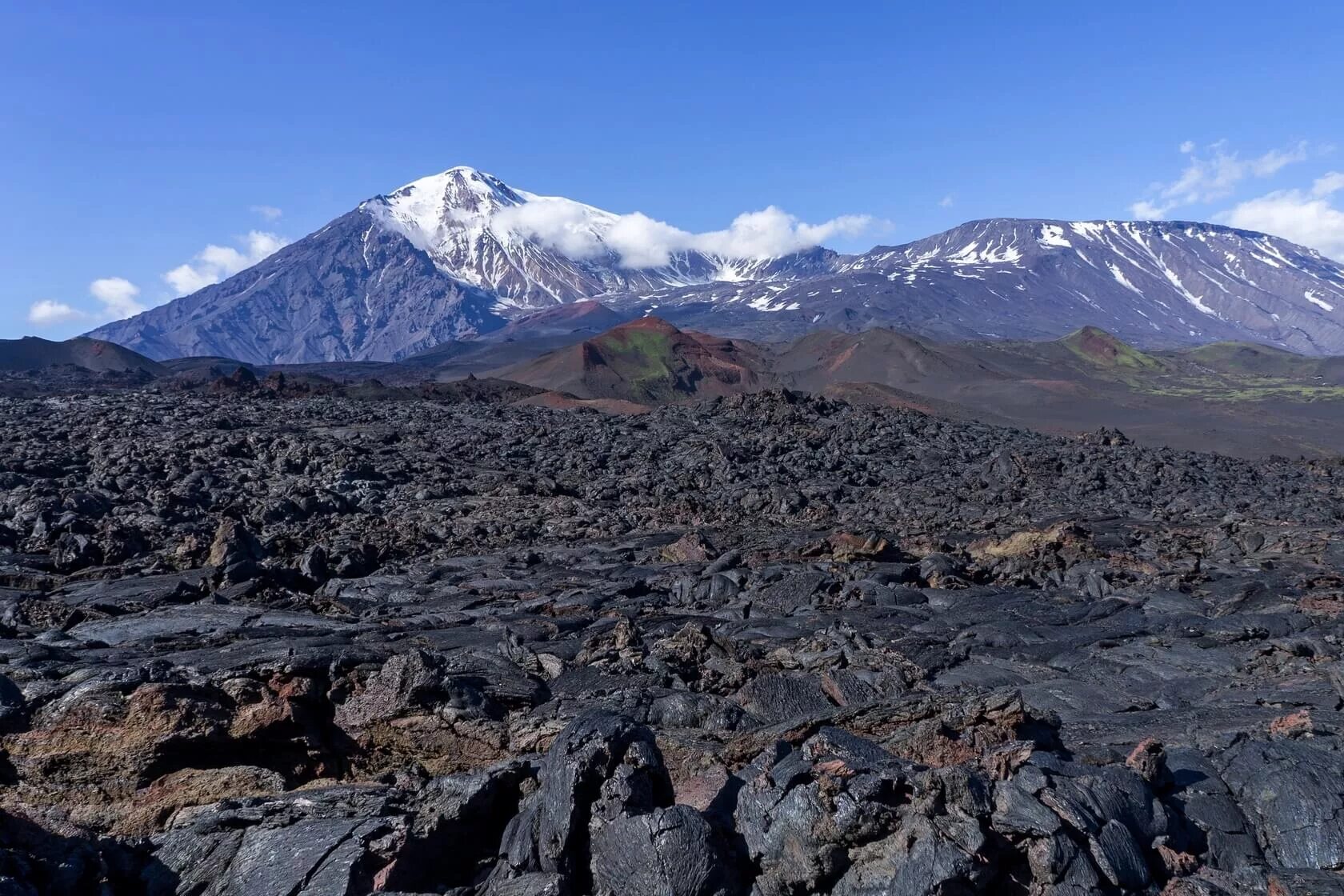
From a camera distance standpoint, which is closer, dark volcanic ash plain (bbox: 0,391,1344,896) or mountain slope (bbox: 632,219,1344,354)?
dark volcanic ash plain (bbox: 0,391,1344,896)

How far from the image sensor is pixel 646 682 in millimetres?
10648

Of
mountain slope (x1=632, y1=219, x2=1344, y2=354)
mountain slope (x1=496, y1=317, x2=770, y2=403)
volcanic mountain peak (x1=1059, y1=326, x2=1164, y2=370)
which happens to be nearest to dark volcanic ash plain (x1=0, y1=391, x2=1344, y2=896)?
mountain slope (x1=496, y1=317, x2=770, y2=403)

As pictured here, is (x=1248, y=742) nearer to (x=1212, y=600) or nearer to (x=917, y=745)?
(x=917, y=745)

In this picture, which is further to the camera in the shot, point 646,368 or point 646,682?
point 646,368

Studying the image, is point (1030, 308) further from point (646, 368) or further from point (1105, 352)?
point (646, 368)

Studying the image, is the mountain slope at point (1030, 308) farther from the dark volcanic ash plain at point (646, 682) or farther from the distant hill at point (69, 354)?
the dark volcanic ash plain at point (646, 682)

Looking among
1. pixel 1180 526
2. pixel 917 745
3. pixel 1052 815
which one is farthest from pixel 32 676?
pixel 1180 526

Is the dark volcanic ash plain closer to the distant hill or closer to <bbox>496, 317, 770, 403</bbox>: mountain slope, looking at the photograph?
<bbox>496, 317, 770, 403</bbox>: mountain slope

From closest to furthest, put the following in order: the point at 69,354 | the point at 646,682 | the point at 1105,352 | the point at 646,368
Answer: the point at 646,682 → the point at 646,368 → the point at 69,354 → the point at 1105,352

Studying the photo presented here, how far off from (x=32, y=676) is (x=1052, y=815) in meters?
8.73

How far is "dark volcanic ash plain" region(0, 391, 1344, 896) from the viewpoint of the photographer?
6.32 meters

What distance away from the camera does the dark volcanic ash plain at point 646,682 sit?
6.32 meters

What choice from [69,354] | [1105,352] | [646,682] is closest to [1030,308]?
[1105,352]

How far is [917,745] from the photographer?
7.72 metres
